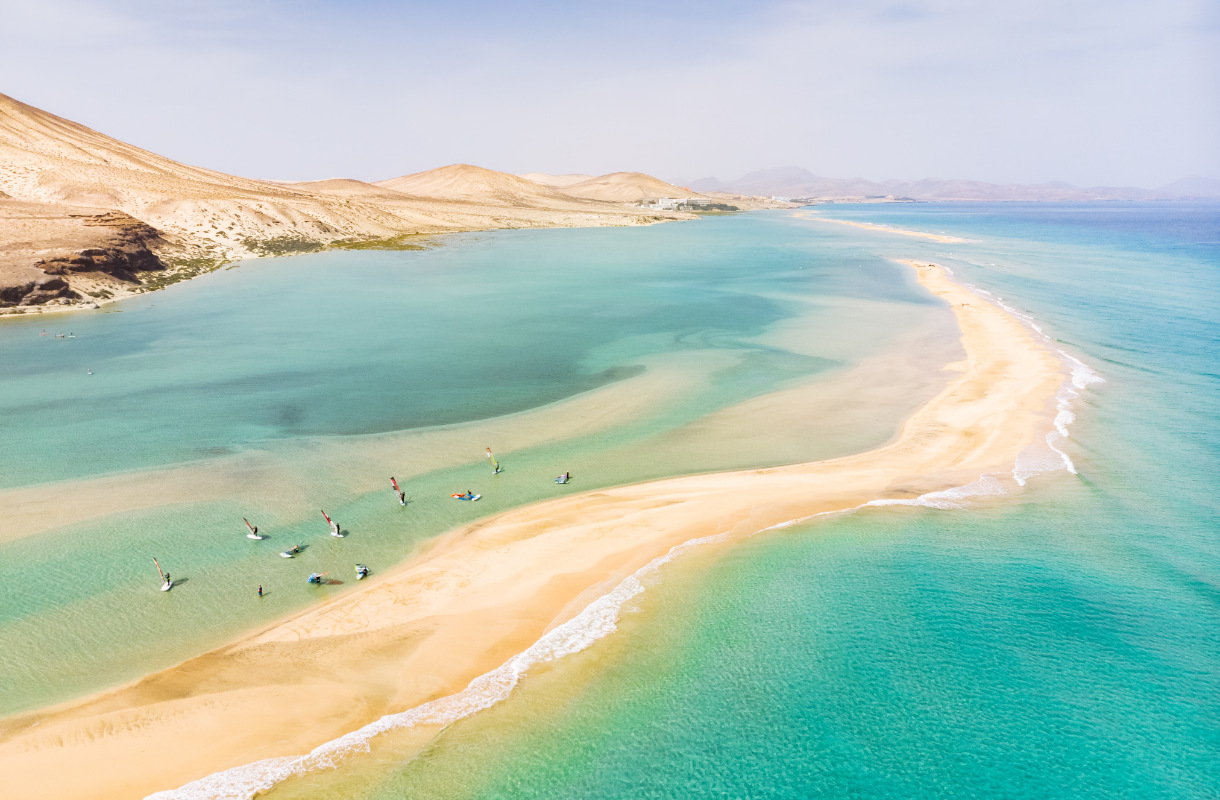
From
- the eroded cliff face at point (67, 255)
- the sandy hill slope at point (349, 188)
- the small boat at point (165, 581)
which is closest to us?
the small boat at point (165, 581)

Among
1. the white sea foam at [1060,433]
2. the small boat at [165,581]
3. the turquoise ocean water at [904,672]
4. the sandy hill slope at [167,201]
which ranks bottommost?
the turquoise ocean water at [904,672]

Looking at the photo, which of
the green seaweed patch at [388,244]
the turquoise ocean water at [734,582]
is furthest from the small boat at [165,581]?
the green seaweed patch at [388,244]

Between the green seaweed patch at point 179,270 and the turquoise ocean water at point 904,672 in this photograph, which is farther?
the green seaweed patch at point 179,270

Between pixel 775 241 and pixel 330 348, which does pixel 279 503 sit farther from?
pixel 775 241

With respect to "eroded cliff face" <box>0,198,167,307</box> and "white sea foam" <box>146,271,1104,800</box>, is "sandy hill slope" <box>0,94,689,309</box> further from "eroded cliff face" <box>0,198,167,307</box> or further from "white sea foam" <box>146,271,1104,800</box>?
"white sea foam" <box>146,271,1104,800</box>

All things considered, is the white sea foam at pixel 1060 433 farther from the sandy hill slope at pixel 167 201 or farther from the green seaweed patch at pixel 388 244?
the green seaweed patch at pixel 388 244

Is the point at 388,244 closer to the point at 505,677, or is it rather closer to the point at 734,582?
the point at 734,582

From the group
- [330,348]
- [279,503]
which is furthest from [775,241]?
[279,503]
